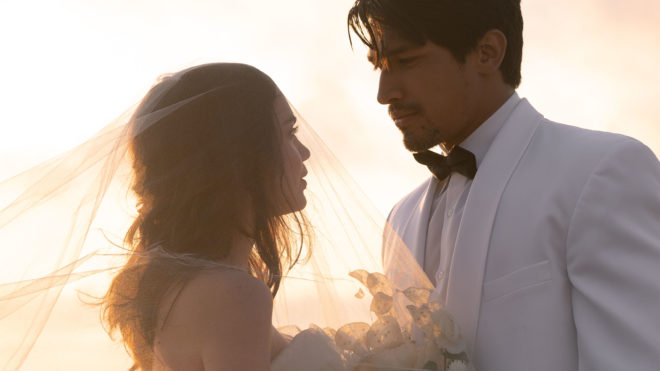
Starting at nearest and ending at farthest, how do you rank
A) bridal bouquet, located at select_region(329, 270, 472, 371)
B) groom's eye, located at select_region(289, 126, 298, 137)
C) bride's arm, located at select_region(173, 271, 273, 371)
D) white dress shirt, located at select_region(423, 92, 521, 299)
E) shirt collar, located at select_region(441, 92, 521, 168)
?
1. bride's arm, located at select_region(173, 271, 273, 371)
2. bridal bouquet, located at select_region(329, 270, 472, 371)
3. groom's eye, located at select_region(289, 126, 298, 137)
4. white dress shirt, located at select_region(423, 92, 521, 299)
5. shirt collar, located at select_region(441, 92, 521, 168)

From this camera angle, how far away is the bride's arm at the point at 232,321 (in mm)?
2324

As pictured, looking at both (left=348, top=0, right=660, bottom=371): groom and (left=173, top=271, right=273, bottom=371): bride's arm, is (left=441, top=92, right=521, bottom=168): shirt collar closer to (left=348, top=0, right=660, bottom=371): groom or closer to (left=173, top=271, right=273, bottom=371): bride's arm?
(left=348, top=0, right=660, bottom=371): groom

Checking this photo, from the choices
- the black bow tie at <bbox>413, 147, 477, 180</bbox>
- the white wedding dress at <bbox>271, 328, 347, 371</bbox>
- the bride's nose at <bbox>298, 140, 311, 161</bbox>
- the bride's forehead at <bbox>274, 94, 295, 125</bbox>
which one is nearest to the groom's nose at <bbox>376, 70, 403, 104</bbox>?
the black bow tie at <bbox>413, 147, 477, 180</bbox>

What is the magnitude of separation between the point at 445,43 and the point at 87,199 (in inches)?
90.1

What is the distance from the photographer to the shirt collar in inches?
152

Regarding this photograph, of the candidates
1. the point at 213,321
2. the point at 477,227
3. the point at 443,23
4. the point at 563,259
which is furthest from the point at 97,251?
the point at 443,23

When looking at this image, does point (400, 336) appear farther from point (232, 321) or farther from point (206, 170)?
point (206, 170)

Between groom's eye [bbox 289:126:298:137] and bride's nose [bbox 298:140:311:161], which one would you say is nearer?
groom's eye [bbox 289:126:298:137]

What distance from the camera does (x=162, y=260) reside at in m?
2.55

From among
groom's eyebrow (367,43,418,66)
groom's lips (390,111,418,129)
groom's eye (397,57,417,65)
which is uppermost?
groom's eyebrow (367,43,418,66)

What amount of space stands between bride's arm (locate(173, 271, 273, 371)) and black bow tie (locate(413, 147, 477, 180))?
67.8 inches

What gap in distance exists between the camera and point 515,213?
3.32 meters

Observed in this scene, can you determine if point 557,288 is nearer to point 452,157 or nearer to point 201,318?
point 452,157

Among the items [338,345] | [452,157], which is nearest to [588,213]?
[452,157]
